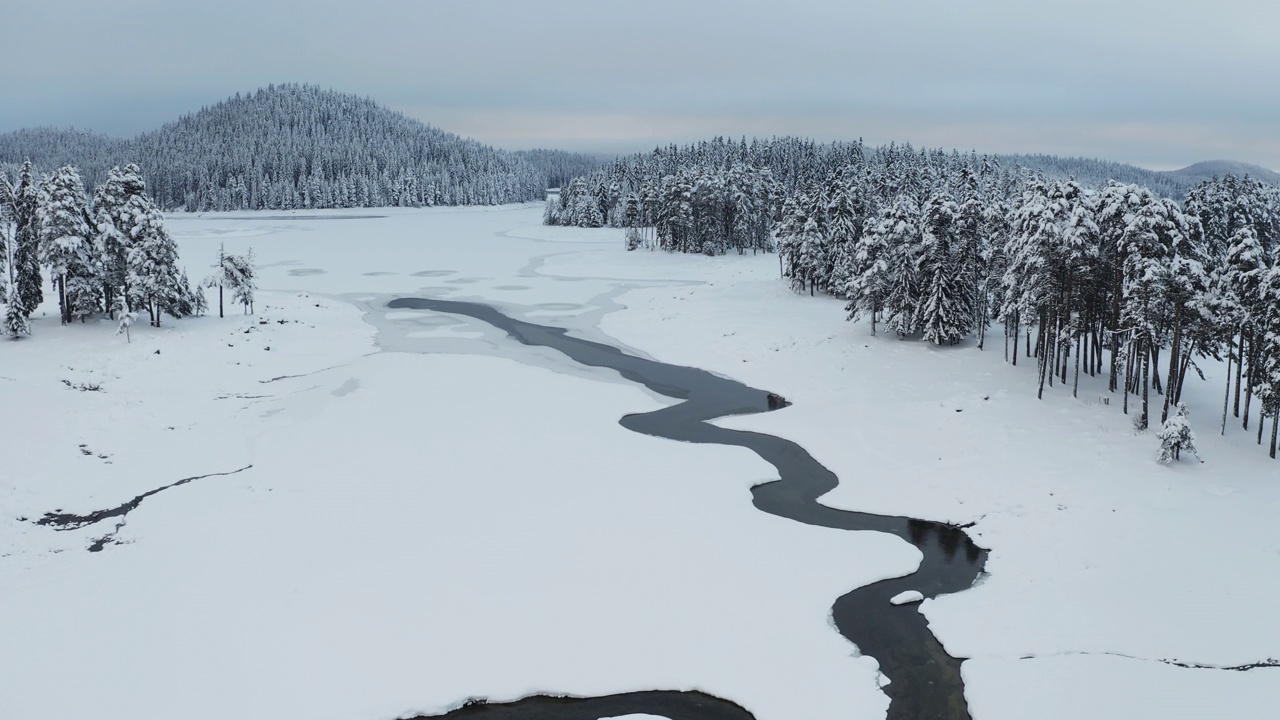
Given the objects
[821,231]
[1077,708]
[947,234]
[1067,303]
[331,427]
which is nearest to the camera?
[1077,708]

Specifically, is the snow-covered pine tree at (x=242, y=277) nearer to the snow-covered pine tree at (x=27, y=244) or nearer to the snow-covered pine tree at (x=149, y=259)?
the snow-covered pine tree at (x=149, y=259)

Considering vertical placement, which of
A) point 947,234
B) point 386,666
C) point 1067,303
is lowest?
point 386,666

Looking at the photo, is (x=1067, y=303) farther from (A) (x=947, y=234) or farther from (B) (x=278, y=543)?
(B) (x=278, y=543)

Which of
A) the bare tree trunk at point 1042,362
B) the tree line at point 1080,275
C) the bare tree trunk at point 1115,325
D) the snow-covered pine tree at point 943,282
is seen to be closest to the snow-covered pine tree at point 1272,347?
the tree line at point 1080,275

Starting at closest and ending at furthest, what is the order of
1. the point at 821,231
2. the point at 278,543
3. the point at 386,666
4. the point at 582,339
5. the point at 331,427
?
the point at 386,666 < the point at 278,543 < the point at 331,427 < the point at 582,339 < the point at 821,231

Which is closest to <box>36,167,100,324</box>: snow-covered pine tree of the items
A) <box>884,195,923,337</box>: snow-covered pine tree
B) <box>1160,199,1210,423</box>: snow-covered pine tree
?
<box>884,195,923,337</box>: snow-covered pine tree

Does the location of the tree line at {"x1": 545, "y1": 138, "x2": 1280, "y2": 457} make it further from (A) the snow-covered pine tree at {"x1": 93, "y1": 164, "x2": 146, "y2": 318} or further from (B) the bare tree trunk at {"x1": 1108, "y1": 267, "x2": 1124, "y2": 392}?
(A) the snow-covered pine tree at {"x1": 93, "y1": 164, "x2": 146, "y2": 318}

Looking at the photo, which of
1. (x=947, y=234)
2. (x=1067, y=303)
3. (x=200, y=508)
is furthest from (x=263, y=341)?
(x=1067, y=303)

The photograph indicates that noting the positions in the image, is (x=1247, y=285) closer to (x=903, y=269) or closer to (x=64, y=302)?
(x=903, y=269)
